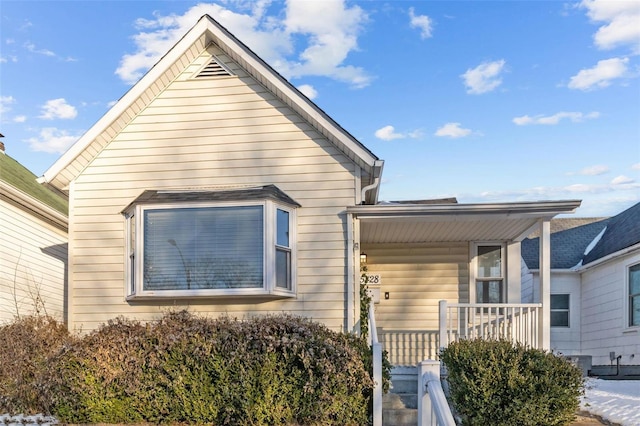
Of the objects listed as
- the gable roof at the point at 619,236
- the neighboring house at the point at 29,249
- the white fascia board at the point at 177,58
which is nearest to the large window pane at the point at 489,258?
the gable roof at the point at 619,236

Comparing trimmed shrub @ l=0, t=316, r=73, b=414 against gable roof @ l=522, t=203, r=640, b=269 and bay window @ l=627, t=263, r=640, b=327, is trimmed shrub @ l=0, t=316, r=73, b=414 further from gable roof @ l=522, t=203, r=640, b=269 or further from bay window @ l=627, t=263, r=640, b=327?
gable roof @ l=522, t=203, r=640, b=269

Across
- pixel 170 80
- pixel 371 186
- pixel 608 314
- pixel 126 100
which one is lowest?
pixel 608 314

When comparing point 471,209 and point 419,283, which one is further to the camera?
point 419,283

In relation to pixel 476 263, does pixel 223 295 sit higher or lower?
lower

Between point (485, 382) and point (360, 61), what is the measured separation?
10.3 metres

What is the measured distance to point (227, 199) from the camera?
326 inches

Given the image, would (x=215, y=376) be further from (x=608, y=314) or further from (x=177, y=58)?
(x=608, y=314)

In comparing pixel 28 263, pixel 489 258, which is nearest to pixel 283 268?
pixel 489 258

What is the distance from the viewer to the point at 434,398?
348 cm

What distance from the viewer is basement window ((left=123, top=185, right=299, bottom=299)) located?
8.22 meters

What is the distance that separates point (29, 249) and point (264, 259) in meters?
5.93

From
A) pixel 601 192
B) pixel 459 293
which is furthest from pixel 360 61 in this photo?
pixel 601 192

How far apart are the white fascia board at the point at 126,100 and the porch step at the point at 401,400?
5884 millimetres

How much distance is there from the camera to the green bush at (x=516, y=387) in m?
5.88
